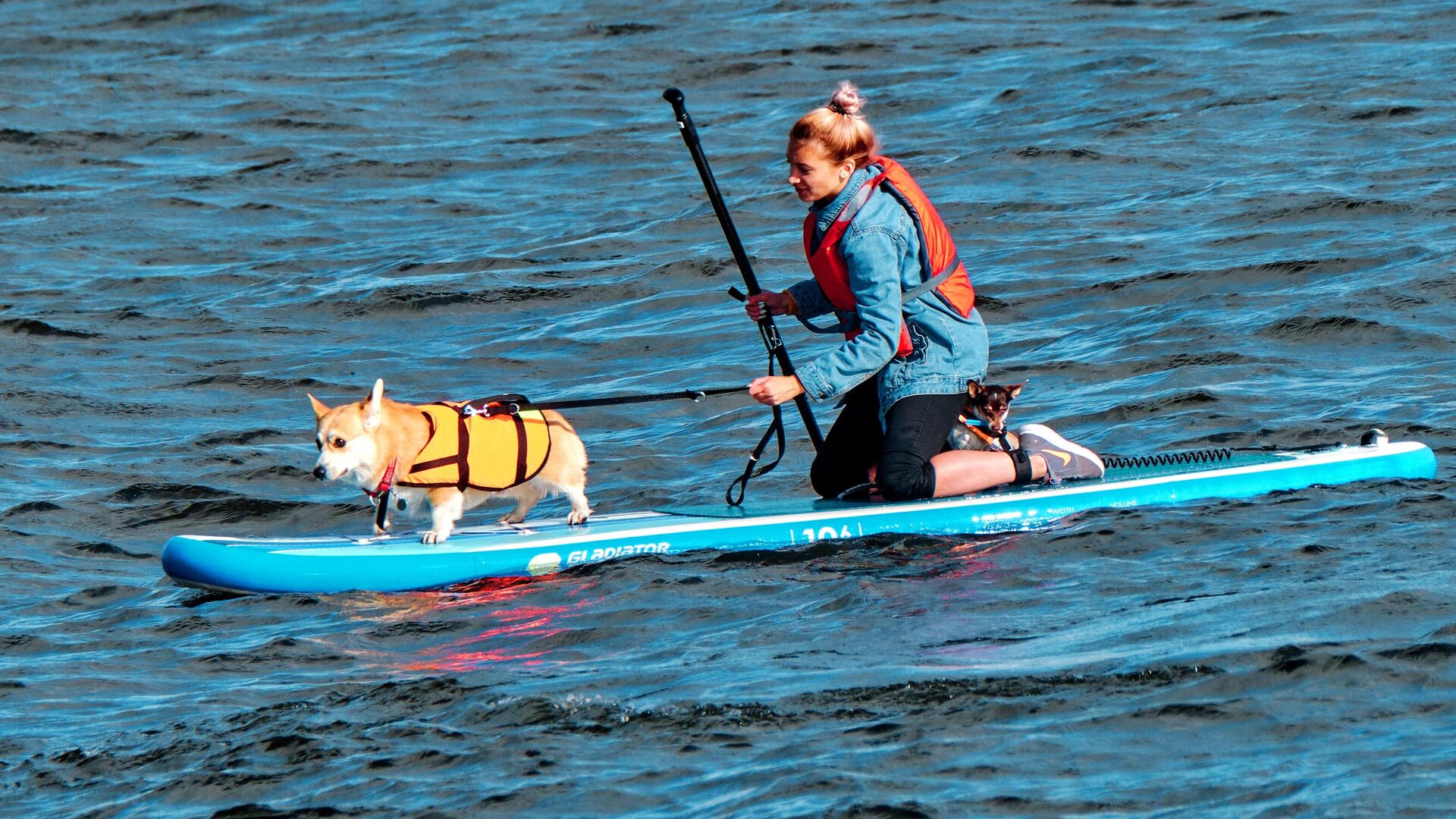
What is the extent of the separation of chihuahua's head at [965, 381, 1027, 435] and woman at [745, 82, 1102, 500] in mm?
110

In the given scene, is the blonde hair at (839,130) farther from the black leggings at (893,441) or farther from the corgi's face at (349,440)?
the corgi's face at (349,440)

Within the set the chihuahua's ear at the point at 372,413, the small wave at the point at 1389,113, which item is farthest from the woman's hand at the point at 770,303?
the small wave at the point at 1389,113

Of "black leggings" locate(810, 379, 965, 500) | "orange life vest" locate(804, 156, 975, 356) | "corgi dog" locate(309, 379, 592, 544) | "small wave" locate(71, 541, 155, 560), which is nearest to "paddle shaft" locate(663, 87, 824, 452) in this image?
"black leggings" locate(810, 379, 965, 500)

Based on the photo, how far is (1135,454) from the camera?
8523 millimetres

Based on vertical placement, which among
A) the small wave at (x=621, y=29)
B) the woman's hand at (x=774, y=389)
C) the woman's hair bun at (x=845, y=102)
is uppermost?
the small wave at (x=621, y=29)

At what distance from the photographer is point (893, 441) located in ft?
23.2

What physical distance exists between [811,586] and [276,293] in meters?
7.87

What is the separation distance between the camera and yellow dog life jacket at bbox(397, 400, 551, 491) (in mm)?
6797

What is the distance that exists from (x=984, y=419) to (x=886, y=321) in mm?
824

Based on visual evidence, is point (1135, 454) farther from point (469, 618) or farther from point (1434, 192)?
point (1434, 192)

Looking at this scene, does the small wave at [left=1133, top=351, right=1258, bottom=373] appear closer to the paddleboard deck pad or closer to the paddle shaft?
the paddleboard deck pad

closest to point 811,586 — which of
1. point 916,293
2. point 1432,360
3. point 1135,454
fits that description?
point 916,293

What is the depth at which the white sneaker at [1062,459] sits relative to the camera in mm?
7395

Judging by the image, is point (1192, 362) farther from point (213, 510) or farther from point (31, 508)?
point (31, 508)
